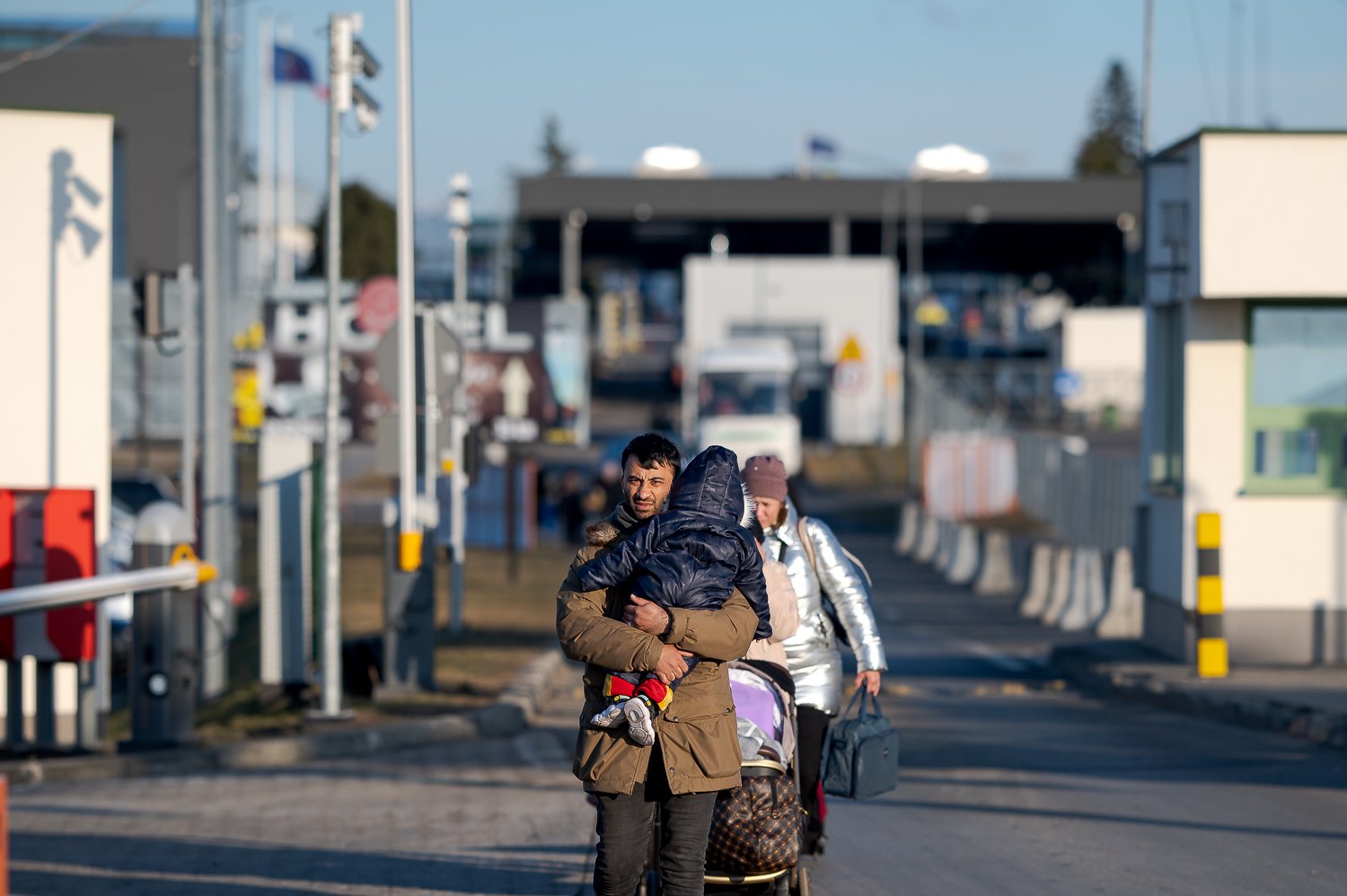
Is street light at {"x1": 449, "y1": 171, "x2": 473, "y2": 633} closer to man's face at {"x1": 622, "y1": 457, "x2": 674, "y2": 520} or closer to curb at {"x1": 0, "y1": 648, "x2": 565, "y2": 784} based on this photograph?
curb at {"x1": 0, "y1": 648, "x2": 565, "y2": 784}

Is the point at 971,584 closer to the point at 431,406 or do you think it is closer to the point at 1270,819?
the point at 431,406

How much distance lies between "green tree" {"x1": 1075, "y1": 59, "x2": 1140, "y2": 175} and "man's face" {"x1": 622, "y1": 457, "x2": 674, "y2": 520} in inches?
4267

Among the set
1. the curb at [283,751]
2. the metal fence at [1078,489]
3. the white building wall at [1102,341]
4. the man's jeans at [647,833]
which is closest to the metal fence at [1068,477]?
the metal fence at [1078,489]

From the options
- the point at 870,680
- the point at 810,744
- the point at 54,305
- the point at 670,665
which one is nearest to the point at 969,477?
the point at 54,305

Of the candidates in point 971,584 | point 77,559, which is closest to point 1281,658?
point 77,559

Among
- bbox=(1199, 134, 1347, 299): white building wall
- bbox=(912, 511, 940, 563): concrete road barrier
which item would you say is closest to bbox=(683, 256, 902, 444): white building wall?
bbox=(912, 511, 940, 563): concrete road barrier

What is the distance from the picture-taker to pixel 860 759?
6.45 metres

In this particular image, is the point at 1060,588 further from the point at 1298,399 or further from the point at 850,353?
the point at 850,353

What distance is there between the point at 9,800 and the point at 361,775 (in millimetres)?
2056

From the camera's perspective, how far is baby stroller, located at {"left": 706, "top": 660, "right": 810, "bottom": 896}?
5641mm

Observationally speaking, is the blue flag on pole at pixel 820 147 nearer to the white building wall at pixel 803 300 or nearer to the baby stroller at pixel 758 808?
the white building wall at pixel 803 300

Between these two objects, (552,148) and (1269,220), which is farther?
(552,148)

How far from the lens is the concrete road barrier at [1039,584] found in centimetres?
2000

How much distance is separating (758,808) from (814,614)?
1184 millimetres
